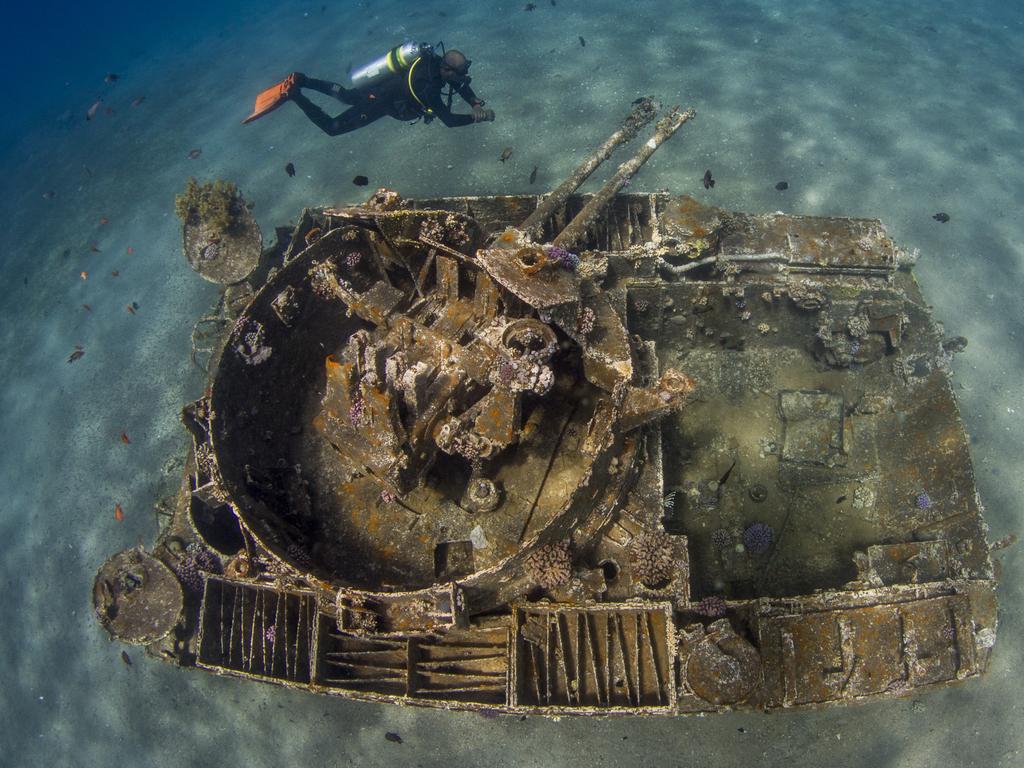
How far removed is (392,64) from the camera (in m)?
13.2

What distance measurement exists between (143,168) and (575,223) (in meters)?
20.5

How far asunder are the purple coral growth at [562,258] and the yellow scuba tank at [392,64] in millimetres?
8728

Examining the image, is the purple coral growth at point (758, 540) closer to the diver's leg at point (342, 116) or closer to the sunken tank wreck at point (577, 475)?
the sunken tank wreck at point (577, 475)

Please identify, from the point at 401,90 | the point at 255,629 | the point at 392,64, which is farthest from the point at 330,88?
the point at 255,629

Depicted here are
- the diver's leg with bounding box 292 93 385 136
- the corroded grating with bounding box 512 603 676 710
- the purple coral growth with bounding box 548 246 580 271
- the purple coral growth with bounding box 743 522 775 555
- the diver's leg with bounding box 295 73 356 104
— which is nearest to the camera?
the corroded grating with bounding box 512 603 676 710

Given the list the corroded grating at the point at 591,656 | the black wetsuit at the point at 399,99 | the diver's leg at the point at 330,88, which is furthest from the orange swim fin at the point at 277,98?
the corroded grating at the point at 591,656

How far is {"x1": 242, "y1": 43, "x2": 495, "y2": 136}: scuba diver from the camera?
41.9 ft

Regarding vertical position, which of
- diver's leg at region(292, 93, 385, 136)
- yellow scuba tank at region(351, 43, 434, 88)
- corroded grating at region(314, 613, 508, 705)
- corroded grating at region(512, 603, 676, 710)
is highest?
yellow scuba tank at region(351, 43, 434, 88)

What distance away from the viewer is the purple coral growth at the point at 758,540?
8453 mm

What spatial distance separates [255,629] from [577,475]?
4626 millimetres

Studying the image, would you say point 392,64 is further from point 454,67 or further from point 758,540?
point 758,540

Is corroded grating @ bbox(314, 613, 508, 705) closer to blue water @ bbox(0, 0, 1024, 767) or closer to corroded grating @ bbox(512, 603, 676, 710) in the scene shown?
corroded grating @ bbox(512, 603, 676, 710)

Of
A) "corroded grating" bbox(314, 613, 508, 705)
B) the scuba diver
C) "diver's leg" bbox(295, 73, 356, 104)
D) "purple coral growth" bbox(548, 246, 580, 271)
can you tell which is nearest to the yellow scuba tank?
the scuba diver

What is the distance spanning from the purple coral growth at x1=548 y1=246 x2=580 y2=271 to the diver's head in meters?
8.28
